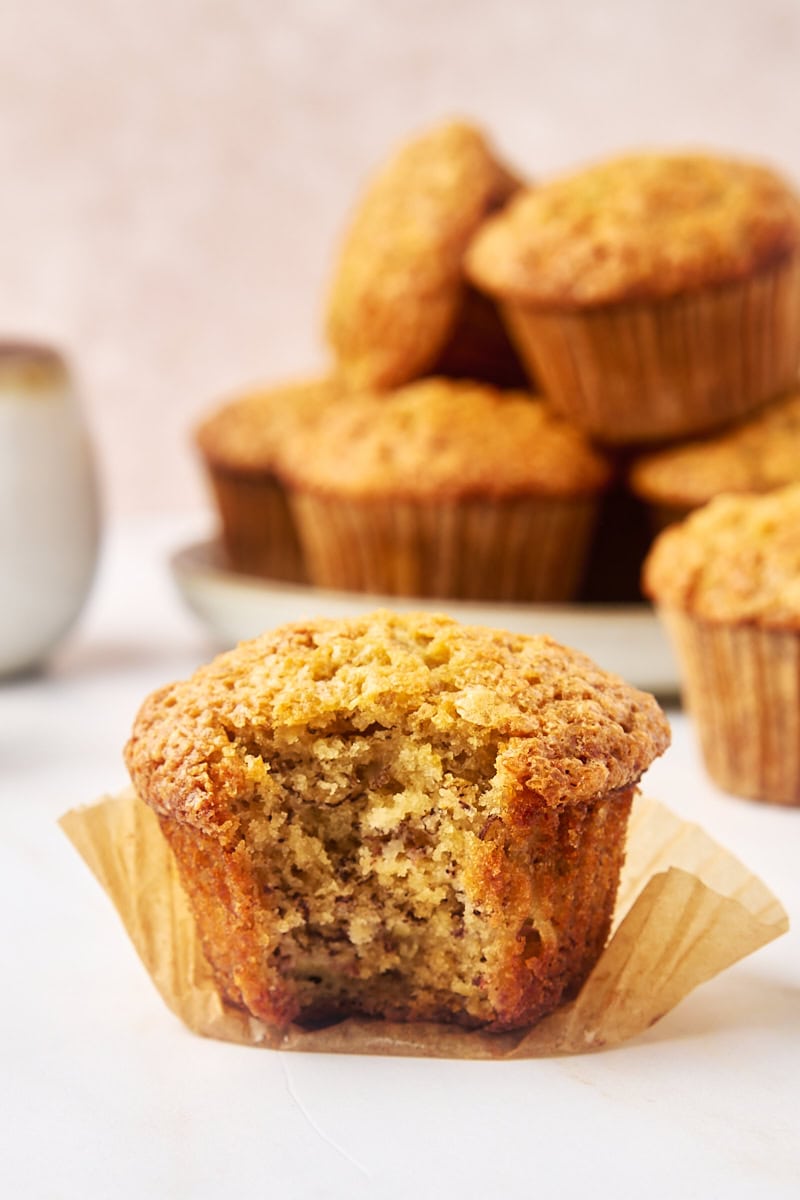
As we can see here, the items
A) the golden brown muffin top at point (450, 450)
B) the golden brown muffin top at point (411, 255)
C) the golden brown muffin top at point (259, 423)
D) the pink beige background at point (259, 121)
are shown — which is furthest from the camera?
the pink beige background at point (259, 121)

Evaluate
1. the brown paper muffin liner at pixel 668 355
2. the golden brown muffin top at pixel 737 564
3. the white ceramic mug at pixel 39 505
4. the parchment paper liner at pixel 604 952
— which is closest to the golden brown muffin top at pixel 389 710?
the parchment paper liner at pixel 604 952

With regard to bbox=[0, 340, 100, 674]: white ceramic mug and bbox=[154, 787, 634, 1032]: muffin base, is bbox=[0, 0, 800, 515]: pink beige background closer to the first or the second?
bbox=[0, 340, 100, 674]: white ceramic mug

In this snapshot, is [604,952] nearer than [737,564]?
Yes

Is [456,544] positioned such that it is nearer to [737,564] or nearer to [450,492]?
[450,492]

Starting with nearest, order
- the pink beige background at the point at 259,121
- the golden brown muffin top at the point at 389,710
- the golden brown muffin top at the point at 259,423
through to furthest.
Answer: the golden brown muffin top at the point at 389,710, the golden brown muffin top at the point at 259,423, the pink beige background at the point at 259,121

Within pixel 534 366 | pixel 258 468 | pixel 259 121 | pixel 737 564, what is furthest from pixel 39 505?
pixel 259 121

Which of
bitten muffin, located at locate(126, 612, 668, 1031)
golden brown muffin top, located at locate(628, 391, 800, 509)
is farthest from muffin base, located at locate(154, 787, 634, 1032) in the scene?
golden brown muffin top, located at locate(628, 391, 800, 509)

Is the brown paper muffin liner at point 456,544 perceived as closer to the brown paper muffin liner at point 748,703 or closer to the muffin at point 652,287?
the muffin at point 652,287

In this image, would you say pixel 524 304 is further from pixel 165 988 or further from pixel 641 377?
pixel 165 988
